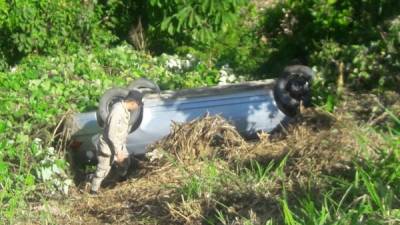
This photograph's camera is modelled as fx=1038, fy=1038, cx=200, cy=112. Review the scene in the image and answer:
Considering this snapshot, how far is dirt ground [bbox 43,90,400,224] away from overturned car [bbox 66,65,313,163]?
43 cm

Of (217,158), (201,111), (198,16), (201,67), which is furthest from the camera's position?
(198,16)

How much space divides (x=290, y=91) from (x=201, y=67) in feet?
9.87

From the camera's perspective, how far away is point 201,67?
11836mm

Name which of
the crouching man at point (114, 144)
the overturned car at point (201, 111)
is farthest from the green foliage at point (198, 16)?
the crouching man at point (114, 144)

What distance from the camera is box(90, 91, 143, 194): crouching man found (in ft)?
28.0

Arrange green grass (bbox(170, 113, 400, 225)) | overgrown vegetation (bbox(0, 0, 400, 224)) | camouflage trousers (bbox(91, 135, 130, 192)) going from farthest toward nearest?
camouflage trousers (bbox(91, 135, 130, 192))
overgrown vegetation (bbox(0, 0, 400, 224))
green grass (bbox(170, 113, 400, 225))

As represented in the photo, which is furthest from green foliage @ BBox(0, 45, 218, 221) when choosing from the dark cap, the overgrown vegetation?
the dark cap

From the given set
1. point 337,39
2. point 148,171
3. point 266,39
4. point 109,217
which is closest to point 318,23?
point 337,39

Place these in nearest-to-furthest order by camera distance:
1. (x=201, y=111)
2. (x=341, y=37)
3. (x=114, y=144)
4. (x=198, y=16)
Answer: (x=114, y=144)
(x=201, y=111)
(x=341, y=37)
(x=198, y=16)

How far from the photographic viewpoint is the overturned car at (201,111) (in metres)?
9.00

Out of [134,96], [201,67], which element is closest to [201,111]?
[134,96]

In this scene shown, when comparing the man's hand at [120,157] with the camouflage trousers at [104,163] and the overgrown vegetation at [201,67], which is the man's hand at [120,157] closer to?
the camouflage trousers at [104,163]

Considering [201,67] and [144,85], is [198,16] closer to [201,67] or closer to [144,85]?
[201,67]

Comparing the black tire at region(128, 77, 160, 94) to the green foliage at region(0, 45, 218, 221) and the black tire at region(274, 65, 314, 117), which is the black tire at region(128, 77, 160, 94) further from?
the black tire at region(274, 65, 314, 117)
